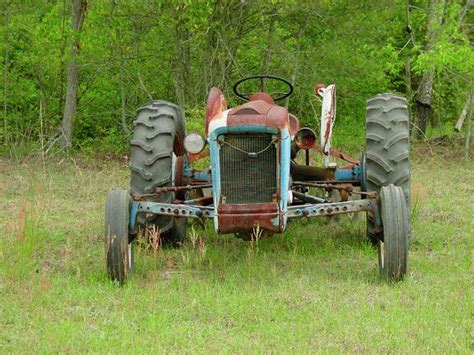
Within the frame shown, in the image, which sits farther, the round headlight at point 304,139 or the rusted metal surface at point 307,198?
the rusted metal surface at point 307,198

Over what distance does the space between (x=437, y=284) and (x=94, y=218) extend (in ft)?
14.5

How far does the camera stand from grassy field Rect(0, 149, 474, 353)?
18.4ft

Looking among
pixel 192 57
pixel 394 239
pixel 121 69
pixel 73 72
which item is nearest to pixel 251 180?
pixel 394 239

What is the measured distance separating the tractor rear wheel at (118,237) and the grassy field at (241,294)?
4.8 inches

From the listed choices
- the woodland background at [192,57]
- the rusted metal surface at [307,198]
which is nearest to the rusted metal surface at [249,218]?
the rusted metal surface at [307,198]

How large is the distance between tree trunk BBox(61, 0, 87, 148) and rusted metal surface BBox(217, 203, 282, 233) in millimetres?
8627

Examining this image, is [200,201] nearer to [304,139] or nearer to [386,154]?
[304,139]

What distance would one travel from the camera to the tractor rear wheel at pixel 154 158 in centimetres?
820

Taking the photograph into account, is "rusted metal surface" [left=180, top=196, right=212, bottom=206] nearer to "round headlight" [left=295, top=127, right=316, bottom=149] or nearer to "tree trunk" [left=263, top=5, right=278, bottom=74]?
"round headlight" [left=295, top=127, right=316, bottom=149]

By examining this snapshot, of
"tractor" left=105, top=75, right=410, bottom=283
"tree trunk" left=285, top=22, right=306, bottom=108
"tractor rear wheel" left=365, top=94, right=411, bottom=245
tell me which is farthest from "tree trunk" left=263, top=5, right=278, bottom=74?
"tractor rear wheel" left=365, top=94, right=411, bottom=245

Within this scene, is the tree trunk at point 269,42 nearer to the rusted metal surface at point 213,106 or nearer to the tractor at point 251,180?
the tractor at point 251,180

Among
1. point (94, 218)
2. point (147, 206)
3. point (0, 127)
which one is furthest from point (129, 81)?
point (147, 206)

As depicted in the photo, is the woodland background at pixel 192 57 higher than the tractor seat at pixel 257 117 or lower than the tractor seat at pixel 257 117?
higher

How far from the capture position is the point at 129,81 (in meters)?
17.4
